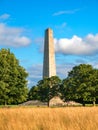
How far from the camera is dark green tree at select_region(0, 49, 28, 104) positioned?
54.8 m

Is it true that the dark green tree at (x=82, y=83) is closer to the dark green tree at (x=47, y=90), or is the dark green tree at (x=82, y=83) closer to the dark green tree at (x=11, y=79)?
the dark green tree at (x=47, y=90)

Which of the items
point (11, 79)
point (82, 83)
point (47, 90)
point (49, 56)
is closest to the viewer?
point (11, 79)

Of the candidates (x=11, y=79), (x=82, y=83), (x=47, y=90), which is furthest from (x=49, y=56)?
(x=11, y=79)

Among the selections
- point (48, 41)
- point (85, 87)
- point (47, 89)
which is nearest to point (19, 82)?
point (85, 87)

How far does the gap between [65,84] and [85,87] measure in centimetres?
692

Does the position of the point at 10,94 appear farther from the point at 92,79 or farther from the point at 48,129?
the point at 48,129

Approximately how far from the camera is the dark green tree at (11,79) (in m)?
54.8

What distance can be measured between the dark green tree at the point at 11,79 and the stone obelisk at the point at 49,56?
6407cm

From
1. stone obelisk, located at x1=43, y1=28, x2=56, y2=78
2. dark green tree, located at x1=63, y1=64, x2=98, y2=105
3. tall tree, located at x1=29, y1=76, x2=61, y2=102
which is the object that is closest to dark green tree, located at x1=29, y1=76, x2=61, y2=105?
tall tree, located at x1=29, y1=76, x2=61, y2=102

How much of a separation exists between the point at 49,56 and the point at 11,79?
6811 cm

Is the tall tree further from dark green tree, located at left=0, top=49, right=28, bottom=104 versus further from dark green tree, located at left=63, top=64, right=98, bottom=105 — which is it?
dark green tree, located at left=0, top=49, right=28, bottom=104

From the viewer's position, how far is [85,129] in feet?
34.8

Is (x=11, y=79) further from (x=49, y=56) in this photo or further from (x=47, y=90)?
(x=49, y=56)

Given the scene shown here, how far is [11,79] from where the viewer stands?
184 feet
